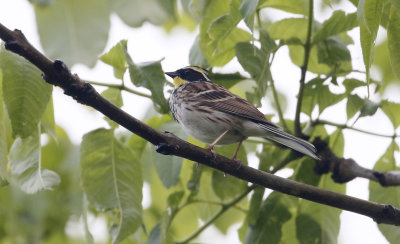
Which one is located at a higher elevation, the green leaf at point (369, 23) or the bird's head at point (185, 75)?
the bird's head at point (185, 75)

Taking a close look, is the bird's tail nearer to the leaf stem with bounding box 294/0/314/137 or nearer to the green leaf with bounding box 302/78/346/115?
the leaf stem with bounding box 294/0/314/137

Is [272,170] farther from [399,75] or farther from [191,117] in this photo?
[399,75]

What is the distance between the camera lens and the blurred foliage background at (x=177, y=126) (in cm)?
336

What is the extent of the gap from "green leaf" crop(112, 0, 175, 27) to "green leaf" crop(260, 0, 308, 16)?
0.87 meters

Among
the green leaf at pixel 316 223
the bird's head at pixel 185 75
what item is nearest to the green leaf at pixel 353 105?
the green leaf at pixel 316 223

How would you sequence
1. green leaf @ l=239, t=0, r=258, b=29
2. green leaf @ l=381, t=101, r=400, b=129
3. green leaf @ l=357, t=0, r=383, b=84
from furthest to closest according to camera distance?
green leaf @ l=381, t=101, r=400, b=129, green leaf @ l=239, t=0, r=258, b=29, green leaf @ l=357, t=0, r=383, b=84

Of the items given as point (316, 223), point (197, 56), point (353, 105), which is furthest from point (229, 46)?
point (316, 223)

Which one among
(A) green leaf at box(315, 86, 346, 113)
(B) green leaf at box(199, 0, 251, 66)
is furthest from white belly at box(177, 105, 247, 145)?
(A) green leaf at box(315, 86, 346, 113)

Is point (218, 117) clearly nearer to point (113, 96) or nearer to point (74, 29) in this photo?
point (113, 96)

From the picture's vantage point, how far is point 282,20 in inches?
166

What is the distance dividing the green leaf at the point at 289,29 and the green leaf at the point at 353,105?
1.98ft

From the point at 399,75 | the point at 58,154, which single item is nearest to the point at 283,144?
the point at 399,75

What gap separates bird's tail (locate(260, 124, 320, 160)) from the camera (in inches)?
145

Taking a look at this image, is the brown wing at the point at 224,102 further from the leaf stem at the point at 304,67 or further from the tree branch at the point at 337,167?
the tree branch at the point at 337,167
